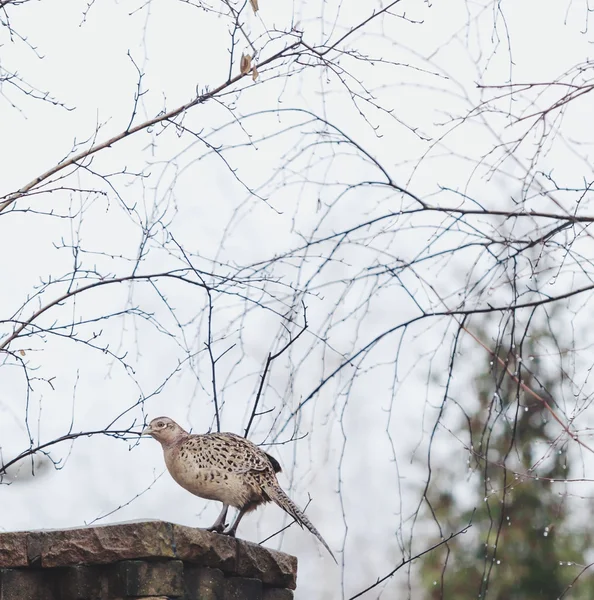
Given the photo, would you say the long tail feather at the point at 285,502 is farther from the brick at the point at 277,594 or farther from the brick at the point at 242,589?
the brick at the point at 242,589

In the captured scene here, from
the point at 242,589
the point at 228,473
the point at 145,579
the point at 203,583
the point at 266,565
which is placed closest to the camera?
the point at 145,579

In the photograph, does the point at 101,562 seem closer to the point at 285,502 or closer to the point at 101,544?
the point at 101,544

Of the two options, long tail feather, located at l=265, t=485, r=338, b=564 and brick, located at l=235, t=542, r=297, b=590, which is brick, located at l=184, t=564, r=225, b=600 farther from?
long tail feather, located at l=265, t=485, r=338, b=564

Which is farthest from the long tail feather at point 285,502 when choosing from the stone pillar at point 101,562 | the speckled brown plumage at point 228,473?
the stone pillar at point 101,562

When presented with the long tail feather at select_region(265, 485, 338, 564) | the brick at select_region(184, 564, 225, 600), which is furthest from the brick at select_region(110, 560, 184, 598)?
the long tail feather at select_region(265, 485, 338, 564)

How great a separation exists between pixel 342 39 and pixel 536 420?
715cm

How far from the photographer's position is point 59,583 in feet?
10.7

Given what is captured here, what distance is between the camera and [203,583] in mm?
3412

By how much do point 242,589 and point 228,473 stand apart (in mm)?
516

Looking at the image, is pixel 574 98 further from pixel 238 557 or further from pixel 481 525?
pixel 481 525

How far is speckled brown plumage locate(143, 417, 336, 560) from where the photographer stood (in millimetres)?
4020

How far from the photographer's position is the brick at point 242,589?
3557mm

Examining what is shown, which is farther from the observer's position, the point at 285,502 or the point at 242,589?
the point at 285,502

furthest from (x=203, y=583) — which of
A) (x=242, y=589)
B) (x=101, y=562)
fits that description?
(x=101, y=562)
